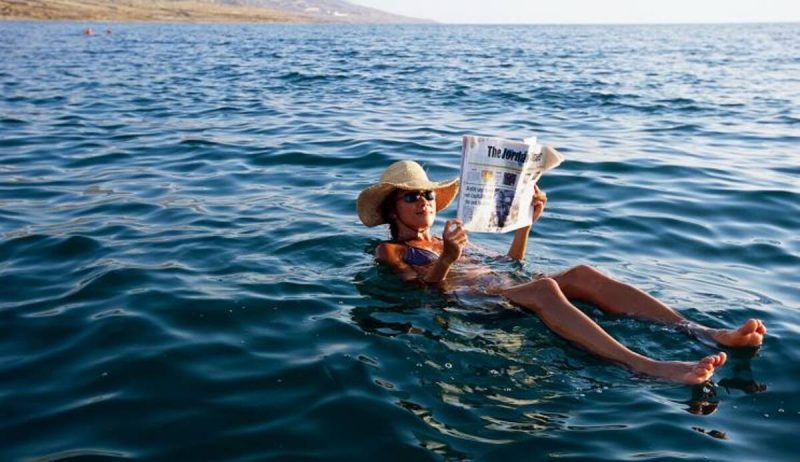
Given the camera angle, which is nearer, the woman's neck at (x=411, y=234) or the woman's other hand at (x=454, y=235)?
the woman's other hand at (x=454, y=235)

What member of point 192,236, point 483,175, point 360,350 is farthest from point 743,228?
point 192,236

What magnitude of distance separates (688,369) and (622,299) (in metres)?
1.03

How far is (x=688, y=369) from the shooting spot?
15.0 ft

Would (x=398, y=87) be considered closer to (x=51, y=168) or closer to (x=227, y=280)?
(x=51, y=168)

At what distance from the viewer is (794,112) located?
16.0 meters

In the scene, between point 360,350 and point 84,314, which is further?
point 84,314

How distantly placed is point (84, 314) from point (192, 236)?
1981mm

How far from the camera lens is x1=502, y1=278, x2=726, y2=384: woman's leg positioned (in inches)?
178

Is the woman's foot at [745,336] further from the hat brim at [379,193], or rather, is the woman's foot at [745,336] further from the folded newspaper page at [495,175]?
the hat brim at [379,193]

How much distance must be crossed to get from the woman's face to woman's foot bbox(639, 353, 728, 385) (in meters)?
2.37

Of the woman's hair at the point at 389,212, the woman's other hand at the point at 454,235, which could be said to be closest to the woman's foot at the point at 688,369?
the woman's other hand at the point at 454,235

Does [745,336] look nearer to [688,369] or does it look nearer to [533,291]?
[688,369]

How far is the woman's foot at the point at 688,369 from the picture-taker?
449 cm

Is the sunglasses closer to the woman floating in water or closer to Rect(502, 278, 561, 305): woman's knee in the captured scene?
the woman floating in water
